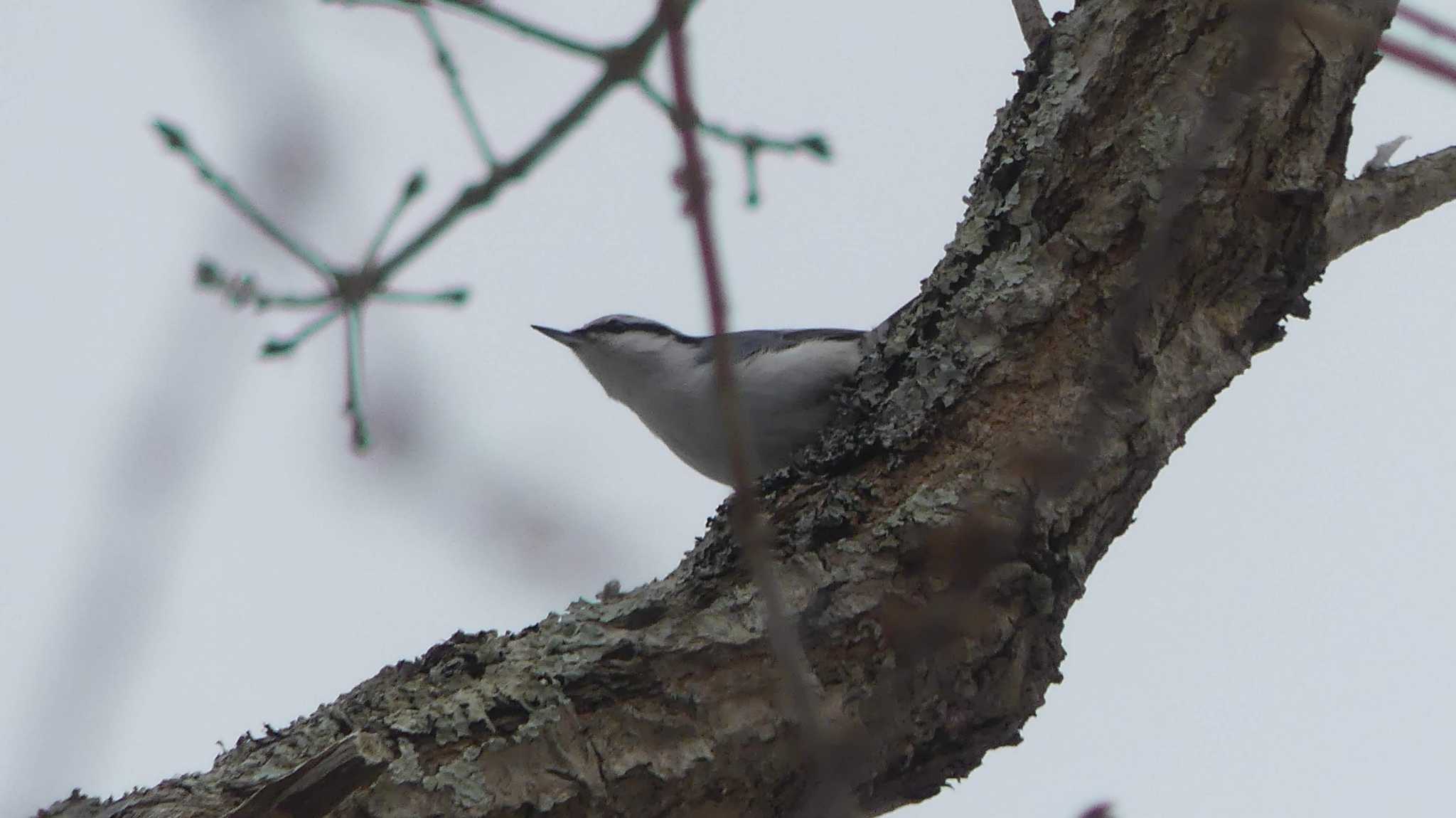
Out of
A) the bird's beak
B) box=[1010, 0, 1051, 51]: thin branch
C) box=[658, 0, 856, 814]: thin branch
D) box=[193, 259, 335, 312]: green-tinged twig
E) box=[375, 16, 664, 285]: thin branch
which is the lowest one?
box=[658, 0, 856, 814]: thin branch

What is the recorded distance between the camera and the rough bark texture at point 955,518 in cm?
207

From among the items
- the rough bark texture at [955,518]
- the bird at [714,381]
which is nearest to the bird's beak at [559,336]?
the bird at [714,381]

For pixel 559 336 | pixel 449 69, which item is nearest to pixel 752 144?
pixel 449 69


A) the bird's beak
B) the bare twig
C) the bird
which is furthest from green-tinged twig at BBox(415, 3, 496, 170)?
the bird's beak

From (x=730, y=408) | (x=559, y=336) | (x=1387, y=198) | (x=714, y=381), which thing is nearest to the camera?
(x=730, y=408)

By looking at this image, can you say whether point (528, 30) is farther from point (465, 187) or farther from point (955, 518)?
point (955, 518)

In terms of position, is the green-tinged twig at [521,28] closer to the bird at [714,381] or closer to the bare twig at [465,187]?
the bare twig at [465,187]

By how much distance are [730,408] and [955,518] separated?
1.43 metres

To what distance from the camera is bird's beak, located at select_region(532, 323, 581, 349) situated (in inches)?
159

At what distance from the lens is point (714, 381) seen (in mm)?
2527

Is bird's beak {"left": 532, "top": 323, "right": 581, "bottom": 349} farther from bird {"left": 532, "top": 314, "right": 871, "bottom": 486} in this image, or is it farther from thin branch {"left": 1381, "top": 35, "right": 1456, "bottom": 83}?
thin branch {"left": 1381, "top": 35, "right": 1456, "bottom": 83}

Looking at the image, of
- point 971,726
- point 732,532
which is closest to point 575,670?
point 732,532

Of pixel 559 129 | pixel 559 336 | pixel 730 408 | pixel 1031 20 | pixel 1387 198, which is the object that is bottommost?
pixel 730 408

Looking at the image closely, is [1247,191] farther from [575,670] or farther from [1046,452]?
[575,670]
